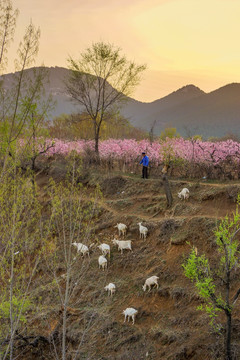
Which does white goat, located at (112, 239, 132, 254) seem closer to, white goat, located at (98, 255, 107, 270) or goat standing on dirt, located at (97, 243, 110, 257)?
goat standing on dirt, located at (97, 243, 110, 257)

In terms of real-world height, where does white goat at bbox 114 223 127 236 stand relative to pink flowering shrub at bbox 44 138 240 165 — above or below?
below

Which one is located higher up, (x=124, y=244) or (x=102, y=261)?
(x=124, y=244)

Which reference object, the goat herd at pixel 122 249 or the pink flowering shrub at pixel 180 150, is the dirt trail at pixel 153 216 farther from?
the pink flowering shrub at pixel 180 150

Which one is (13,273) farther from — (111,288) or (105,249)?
(105,249)

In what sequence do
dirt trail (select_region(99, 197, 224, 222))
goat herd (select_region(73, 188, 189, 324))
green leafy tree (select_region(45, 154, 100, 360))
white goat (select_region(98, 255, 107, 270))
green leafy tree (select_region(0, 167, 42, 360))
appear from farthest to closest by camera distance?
dirt trail (select_region(99, 197, 224, 222)), white goat (select_region(98, 255, 107, 270)), goat herd (select_region(73, 188, 189, 324)), green leafy tree (select_region(45, 154, 100, 360)), green leafy tree (select_region(0, 167, 42, 360))

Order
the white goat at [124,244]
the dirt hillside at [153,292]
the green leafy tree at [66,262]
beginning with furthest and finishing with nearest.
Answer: the white goat at [124,244], the dirt hillside at [153,292], the green leafy tree at [66,262]

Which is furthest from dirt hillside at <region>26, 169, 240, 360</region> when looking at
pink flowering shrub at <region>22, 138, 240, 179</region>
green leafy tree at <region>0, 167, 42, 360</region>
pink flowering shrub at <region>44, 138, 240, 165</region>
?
pink flowering shrub at <region>44, 138, 240, 165</region>

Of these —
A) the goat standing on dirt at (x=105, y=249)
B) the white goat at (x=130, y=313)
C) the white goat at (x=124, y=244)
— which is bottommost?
the white goat at (x=130, y=313)

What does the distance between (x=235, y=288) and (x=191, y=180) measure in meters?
9.09

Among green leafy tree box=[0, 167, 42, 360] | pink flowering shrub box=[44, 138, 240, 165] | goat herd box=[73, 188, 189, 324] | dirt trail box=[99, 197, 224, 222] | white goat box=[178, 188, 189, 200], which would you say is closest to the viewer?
green leafy tree box=[0, 167, 42, 360]

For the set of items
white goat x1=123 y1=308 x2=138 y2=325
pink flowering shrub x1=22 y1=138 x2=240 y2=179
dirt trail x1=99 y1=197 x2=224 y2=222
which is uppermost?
pink flowering shrub x1=22 y1=138 x2=240 y2=179

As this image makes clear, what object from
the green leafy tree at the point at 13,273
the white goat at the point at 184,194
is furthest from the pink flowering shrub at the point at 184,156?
the green leafy tree at the point at 13,273

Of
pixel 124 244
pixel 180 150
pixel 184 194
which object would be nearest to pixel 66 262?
pixel 124 244

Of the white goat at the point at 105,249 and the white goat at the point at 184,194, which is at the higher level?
the white goat at the point at 184,194
